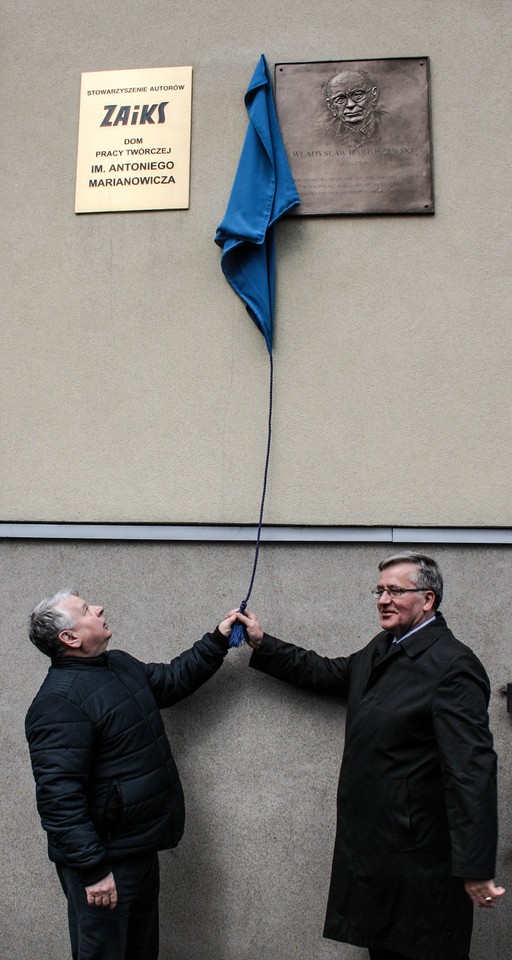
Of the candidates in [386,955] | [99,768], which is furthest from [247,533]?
[386,955]

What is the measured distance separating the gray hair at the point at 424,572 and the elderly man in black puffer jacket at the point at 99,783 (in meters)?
1.03

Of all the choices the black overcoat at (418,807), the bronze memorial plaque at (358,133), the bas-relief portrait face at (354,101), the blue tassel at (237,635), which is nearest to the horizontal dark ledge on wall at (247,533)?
the blue tassel at (237,635)

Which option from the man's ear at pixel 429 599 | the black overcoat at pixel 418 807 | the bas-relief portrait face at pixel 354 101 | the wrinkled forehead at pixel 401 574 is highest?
the bas-relief portrait face at pixel 354 101

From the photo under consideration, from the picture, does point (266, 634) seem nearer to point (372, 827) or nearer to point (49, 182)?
point (372, 827)

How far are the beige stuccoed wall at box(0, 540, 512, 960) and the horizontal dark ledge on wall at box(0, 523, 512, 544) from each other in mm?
47

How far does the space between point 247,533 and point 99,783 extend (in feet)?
3.89

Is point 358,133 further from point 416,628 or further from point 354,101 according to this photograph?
point 416,628

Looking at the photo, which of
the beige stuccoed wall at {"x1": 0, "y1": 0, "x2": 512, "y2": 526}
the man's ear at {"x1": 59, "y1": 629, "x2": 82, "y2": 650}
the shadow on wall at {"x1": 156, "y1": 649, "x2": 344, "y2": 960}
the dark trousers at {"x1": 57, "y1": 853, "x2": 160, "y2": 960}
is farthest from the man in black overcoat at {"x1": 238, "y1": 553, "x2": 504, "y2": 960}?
the man's ear at {"x1": 59, "y1": 629, "x2": 82, "y2": 650}

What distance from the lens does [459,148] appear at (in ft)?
11.9

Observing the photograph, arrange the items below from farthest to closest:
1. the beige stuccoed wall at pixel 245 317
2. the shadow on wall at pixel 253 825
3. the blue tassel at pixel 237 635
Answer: the beige stuccoed wall at pixel 245 317 < the shadow on wall at pixel 253 825 < the blue tassel at pixel 237 635

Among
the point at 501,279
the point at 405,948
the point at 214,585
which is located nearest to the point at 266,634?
the point at 214,585

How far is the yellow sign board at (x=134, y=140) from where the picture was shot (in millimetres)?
3725

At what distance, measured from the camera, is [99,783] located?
8.82 feet

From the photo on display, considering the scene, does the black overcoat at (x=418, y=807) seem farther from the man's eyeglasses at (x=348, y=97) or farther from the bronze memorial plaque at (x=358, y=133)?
the man's eyeglasses at (x=348, y=97)
